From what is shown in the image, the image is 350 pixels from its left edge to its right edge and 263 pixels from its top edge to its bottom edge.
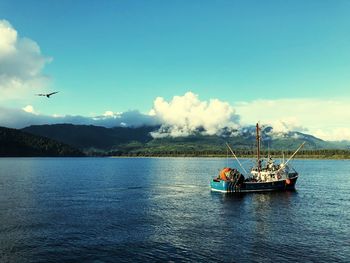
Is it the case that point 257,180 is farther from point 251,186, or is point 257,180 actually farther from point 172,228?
point 172,228

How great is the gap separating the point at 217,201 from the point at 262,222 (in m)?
37.2

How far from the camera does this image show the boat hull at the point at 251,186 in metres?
151

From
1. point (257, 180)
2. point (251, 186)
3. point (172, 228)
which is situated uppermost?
point (257, 180)

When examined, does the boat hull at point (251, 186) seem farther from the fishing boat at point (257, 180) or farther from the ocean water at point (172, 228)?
the ocean water at point (172, 228)

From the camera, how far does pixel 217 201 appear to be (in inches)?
5138

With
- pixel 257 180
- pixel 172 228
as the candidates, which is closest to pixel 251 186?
pixel 257 180

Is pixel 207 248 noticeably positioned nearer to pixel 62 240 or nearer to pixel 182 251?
pixel 182 251

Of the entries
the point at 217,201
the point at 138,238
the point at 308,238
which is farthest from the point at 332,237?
the point at 217,201

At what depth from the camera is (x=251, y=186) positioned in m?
156

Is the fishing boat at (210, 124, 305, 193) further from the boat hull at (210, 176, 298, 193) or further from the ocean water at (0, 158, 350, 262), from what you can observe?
the ocean water at (0, 158, 350, 262)

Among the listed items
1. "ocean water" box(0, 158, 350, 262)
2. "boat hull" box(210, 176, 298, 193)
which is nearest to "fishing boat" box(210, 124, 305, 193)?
"boat hull" box(210, 176, 298, 193)

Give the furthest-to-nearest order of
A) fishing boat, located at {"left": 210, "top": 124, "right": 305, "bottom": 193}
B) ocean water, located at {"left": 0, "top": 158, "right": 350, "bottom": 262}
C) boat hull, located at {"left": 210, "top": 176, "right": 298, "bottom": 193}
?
fishing boat, located at {"left": 210, "top": 124, "right": 305, "bottom": 193} < boat hull, located at {"left": 210, "top": 176, "right": 298, "bottom": 193} < ocean water, located at {"left": 0, "top": 158, "right": 350, "bottom": 262}

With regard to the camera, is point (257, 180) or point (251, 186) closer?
point (251, 186)

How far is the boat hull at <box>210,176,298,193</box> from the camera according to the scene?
15138cm
